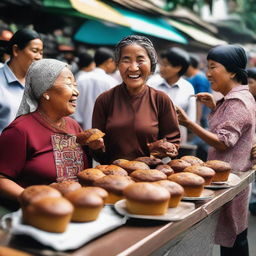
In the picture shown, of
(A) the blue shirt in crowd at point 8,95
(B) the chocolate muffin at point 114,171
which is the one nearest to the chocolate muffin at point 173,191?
(B) the chocolate muffin at point 114,171

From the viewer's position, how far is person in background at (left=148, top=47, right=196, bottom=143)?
205 inches

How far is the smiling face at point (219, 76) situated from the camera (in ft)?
10.5

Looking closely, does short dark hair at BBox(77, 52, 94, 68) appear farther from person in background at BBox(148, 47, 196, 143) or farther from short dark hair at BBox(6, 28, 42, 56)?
short dark hair at BBox(6, 28, 42, 56)

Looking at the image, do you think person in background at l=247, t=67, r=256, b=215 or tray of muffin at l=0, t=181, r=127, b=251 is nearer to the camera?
tray of muffin at l=0, t=181, r=127, b=251

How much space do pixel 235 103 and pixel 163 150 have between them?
81 centimetres

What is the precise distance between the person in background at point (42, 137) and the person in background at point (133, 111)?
1.07 feet

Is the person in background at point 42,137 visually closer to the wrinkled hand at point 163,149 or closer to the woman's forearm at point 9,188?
the woman's forearm at point 9,188

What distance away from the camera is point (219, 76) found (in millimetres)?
3213

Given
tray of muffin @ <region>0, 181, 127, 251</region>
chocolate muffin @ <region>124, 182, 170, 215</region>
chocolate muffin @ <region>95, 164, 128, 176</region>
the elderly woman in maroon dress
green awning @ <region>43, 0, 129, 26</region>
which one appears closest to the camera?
tray of muffin @ <region>0, 181, 127, 251</region>

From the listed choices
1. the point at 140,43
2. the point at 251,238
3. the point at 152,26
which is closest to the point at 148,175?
the point at 140,43

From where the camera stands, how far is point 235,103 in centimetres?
305

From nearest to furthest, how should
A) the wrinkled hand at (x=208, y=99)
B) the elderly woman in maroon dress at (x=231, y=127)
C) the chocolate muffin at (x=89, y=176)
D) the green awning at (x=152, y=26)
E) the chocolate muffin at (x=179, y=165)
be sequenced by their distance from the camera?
1. the chocolate muffin at (x=89, y=176)
2. the chocolate muffin at (x=179, y=165)
3. the elderly woman in maroon dress at (x=231, y=127)
4. the wrinkled hand at (x=208, y=99)
5. the green awning at (x=152, y=26)

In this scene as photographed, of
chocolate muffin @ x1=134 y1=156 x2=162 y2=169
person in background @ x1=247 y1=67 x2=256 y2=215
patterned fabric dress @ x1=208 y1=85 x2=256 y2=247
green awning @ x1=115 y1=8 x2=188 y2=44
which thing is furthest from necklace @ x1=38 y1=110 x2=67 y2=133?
green awning @ x1=115 y1=8 x2=188 y2=44

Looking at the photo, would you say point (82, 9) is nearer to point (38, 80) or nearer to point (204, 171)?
point (38, 80)
